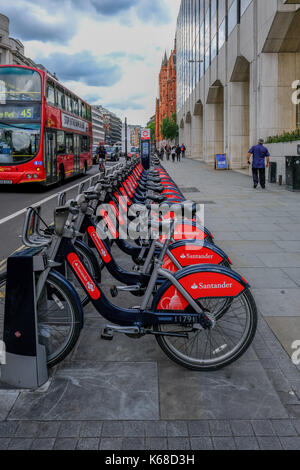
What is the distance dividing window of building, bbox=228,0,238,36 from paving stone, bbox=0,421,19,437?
85.1 ft

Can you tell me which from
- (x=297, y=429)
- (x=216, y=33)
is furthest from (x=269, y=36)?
(x=297, y=429)

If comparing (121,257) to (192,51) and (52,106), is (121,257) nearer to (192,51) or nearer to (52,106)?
(52,106)

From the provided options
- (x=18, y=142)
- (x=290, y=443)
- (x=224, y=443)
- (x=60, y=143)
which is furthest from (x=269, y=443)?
(x=60, y=143)

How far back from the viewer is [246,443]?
247 cm

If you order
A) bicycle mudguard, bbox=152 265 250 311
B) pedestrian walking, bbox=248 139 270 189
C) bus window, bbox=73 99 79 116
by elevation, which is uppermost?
bus window, bbox=73 99 79 116

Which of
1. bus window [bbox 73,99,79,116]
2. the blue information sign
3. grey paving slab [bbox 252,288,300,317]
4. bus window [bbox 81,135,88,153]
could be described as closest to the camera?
grey paving slab [bbox 252,288,300,317]

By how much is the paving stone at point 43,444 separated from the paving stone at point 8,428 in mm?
161

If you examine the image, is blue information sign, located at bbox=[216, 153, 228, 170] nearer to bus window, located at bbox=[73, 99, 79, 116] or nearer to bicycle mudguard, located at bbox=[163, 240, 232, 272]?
bus window, located at bbox=[73, 99, 79, 116]

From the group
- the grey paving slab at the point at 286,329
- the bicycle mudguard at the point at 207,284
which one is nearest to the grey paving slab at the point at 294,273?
the grey paving slab at the point at 286,329

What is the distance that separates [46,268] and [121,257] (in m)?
3.27

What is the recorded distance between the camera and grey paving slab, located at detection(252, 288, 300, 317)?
4.48 meters

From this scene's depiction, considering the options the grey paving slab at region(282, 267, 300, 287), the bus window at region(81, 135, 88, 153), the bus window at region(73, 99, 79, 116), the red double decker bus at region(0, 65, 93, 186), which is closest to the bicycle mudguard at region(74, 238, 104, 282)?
the grey paving slab at region(282, 267, 300, 287)

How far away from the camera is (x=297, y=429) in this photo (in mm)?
2596

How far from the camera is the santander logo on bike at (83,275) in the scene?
3.41 m
